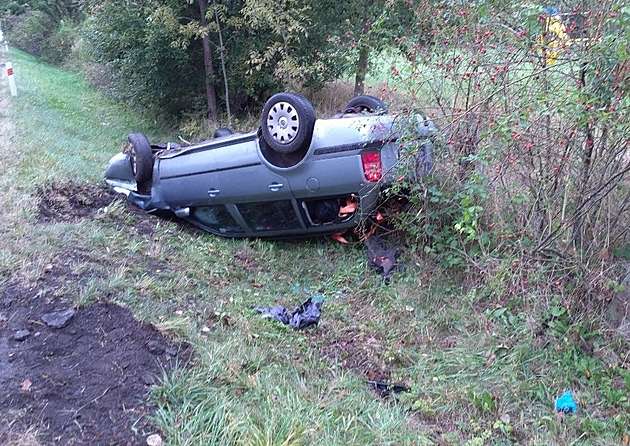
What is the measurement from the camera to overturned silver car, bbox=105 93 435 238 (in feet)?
18.2

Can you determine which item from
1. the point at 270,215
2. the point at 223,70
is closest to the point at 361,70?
the point at 223,70

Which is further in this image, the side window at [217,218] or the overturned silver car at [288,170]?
the side window at [217,218]

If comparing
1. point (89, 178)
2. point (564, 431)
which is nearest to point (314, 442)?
point (564, 431)

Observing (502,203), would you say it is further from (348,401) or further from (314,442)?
(314,442)

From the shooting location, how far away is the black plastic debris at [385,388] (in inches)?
164

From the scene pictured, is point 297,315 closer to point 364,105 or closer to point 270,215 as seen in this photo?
point 270,215

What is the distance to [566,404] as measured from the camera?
380cm

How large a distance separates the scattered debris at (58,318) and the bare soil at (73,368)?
25mm

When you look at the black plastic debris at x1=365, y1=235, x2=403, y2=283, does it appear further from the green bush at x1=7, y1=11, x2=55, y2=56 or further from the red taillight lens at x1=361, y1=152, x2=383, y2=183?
the green bush at x1=7, y1=11, x2=55, y2=56

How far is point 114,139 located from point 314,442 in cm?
967

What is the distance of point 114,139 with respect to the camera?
11484mm

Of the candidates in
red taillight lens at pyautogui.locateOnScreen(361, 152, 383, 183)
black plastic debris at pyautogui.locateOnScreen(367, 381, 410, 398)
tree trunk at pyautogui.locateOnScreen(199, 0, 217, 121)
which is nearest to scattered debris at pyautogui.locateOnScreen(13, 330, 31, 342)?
black plastic debris at pyautogui.locateOnScreen(367, 381, 410, 398)

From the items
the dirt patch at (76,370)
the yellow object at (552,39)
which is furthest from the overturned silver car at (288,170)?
the dirt patch at (76,370)

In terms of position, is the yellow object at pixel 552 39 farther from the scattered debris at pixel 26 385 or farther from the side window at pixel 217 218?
the scattered debris at pixel 26 385
